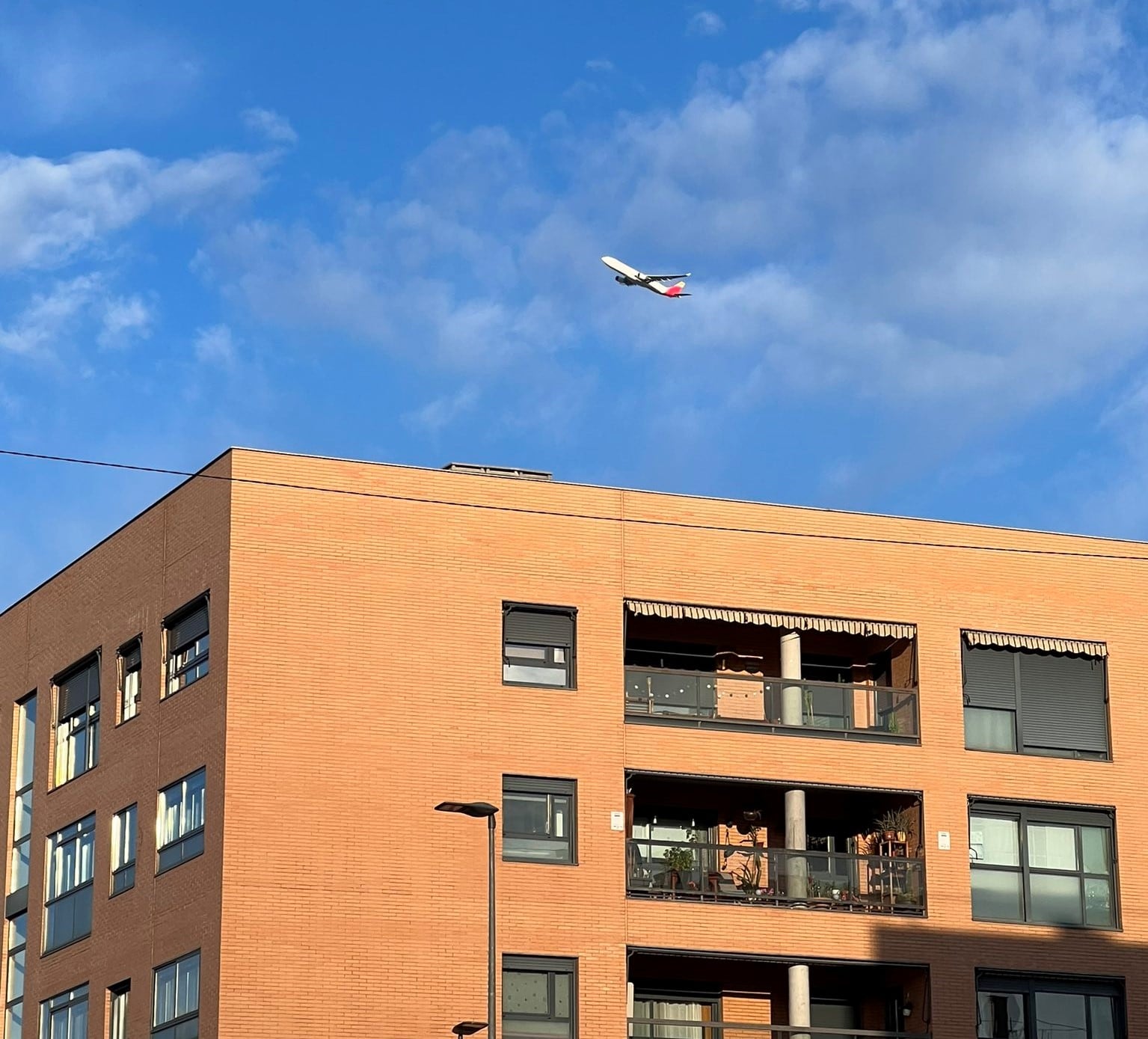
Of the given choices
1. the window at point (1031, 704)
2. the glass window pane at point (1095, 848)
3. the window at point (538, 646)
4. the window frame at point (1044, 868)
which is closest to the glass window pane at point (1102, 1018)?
the window frame at point (1044, 868)

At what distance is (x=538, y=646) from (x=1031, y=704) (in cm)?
967

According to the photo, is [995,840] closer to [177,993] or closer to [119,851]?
[177,993]

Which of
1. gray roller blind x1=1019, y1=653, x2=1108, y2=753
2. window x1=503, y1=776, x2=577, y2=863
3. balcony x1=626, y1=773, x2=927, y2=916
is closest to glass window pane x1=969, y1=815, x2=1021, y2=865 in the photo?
balcony x1=626, y1=773, x2=927, y2=916

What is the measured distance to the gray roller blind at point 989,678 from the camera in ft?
160

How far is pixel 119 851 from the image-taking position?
4775 cm

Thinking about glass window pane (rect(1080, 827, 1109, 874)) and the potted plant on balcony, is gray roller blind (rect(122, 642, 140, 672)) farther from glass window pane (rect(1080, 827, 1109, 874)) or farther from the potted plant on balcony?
glass window pane (rect(1080, 827, 1109, 874))

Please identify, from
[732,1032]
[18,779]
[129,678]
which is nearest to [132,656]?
[129,678]

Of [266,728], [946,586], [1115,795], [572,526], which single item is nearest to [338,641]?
[266,728]

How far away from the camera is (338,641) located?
45.3 metres

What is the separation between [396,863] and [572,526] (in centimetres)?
708

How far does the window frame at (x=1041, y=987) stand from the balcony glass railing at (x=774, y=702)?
15.0 feet

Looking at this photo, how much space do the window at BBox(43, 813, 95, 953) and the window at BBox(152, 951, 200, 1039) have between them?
363 centimetres

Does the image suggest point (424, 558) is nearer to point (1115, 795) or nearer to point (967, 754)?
point (967, 754)

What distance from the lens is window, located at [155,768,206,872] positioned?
4491 centimetres
